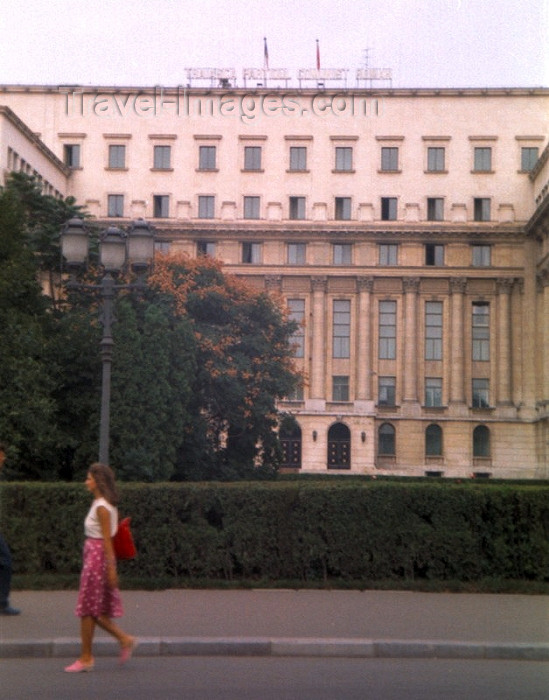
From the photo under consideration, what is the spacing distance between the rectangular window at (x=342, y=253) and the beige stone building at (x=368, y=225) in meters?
Answer: 0.12

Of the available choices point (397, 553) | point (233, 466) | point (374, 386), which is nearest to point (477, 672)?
point (397, 553)

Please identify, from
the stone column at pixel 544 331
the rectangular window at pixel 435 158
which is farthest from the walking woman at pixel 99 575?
the rectangular window at pixel 435 158

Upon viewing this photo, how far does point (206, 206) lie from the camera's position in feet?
248

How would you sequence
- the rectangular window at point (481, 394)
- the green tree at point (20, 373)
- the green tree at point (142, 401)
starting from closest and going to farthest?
the green tree at point (20, 373), the green tree at point (142, 401), the rectangular window at point (481, 394)

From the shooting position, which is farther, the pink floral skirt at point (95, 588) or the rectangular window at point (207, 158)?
the rectangular window at point (207, 158)

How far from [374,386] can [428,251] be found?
10.9 meters

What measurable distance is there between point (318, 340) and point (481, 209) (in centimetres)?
1551

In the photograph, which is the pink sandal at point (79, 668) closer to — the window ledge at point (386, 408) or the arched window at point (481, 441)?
the window ledge at point (386, 408)

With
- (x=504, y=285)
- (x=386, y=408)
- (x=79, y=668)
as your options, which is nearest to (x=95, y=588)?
(x=79, y=668)

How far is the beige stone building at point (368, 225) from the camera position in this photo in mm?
74500

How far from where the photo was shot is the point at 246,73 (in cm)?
7456

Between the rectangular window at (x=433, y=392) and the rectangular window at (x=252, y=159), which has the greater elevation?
the rectangular window at (x=252, y=159)

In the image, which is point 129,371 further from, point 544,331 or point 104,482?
point 544,331

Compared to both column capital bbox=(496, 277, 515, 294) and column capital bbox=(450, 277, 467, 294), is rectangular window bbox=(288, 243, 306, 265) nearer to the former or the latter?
column capital bbox=(450, 277, 467, 294)
